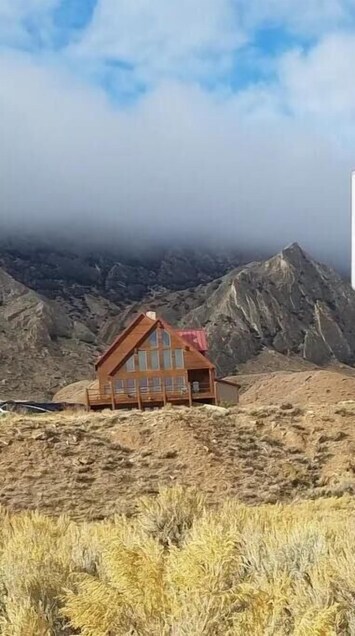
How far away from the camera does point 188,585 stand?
18.0ft

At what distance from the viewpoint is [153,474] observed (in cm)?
2403

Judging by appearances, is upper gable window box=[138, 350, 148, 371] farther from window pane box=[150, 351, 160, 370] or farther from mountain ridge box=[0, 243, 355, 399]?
mountain ridge box=[0, 243, 355, 399]

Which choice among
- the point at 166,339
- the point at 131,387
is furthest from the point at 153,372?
the point at 166,339

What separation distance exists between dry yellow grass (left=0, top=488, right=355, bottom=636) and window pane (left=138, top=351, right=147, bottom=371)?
45.3m

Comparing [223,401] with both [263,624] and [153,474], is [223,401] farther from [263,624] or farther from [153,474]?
[263,624]

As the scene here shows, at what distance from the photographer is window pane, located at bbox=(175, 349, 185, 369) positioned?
174ft

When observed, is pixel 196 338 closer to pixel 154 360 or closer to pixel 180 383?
pixel 154 360

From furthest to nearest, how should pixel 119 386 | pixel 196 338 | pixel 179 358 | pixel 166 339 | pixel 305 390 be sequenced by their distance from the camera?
pixel 196 338, pixel 166 339, pixel 179 358, pixel 119 386, pixel 305 390

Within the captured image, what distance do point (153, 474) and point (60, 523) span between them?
14067mm

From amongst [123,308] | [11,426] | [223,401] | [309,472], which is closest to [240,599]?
[309,472]

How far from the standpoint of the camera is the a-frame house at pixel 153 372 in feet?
169

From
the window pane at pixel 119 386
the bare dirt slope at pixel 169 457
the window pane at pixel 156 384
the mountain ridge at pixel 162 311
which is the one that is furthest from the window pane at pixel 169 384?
the mountain ridge at pixel 162 311

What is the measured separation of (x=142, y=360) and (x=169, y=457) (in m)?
28.3

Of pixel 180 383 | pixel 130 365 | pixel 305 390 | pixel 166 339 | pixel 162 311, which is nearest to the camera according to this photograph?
pixel 305 390
